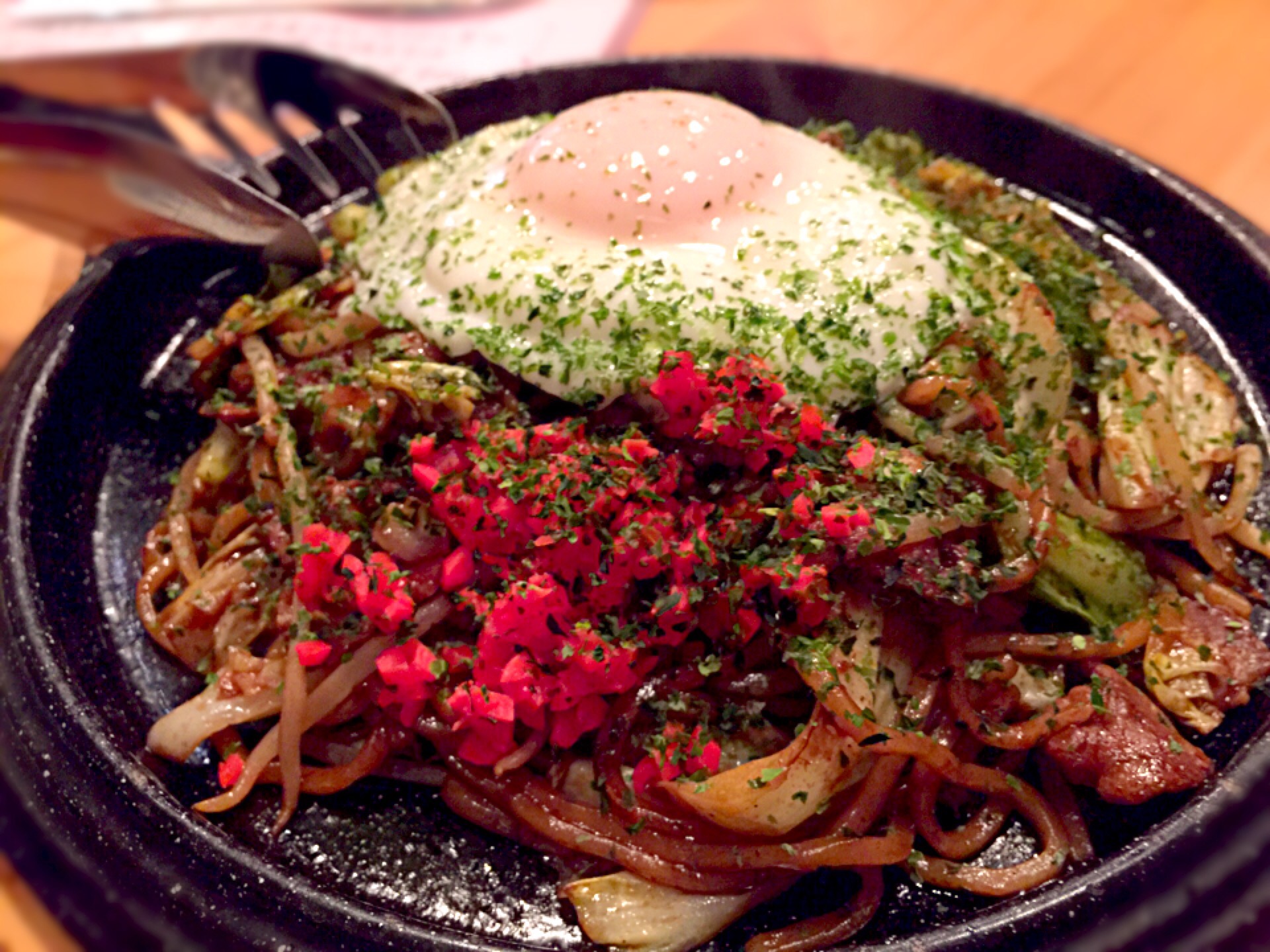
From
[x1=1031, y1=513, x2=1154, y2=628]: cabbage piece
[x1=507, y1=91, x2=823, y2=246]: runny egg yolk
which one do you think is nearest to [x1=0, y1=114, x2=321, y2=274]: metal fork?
[x1=507, y1=91, x2=823, y2=246]: runny egg yolk

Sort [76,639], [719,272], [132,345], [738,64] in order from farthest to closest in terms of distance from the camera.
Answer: [738,64] → [132,345] → [719,272] → [76,639]

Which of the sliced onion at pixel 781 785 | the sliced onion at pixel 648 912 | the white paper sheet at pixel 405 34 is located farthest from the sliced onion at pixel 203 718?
the white paper sheet at pixel 405 34

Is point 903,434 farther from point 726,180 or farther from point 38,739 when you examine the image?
point 38,739

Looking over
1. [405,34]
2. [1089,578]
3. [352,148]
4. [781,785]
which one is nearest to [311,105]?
[352,148]

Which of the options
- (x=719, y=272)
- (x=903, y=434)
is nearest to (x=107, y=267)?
(x=719, y=272)

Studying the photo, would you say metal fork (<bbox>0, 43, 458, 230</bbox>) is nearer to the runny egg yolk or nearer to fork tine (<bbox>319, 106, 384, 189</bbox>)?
fork tine (<bbox>319, 106, 384, 189</bbox>)

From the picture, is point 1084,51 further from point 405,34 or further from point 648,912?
point 648,912

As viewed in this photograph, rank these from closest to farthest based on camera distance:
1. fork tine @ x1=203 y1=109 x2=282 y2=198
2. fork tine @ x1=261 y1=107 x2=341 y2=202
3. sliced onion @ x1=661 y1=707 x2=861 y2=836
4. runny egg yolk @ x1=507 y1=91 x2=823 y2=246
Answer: sliced onion @ x1=661 y1=707 x2=861 y2=836 < runny egg yolk @ x1=507 y1=91 x2=823 y2=246 < fork tine @ x1=203 y1=109 x2=282 y2=198 < fork tine @ x1=261 y1=107 x2=341 y2=202

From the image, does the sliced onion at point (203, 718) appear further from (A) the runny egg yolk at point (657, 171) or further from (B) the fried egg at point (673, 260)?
(A) the runny egg yolk at point (657, 171)
